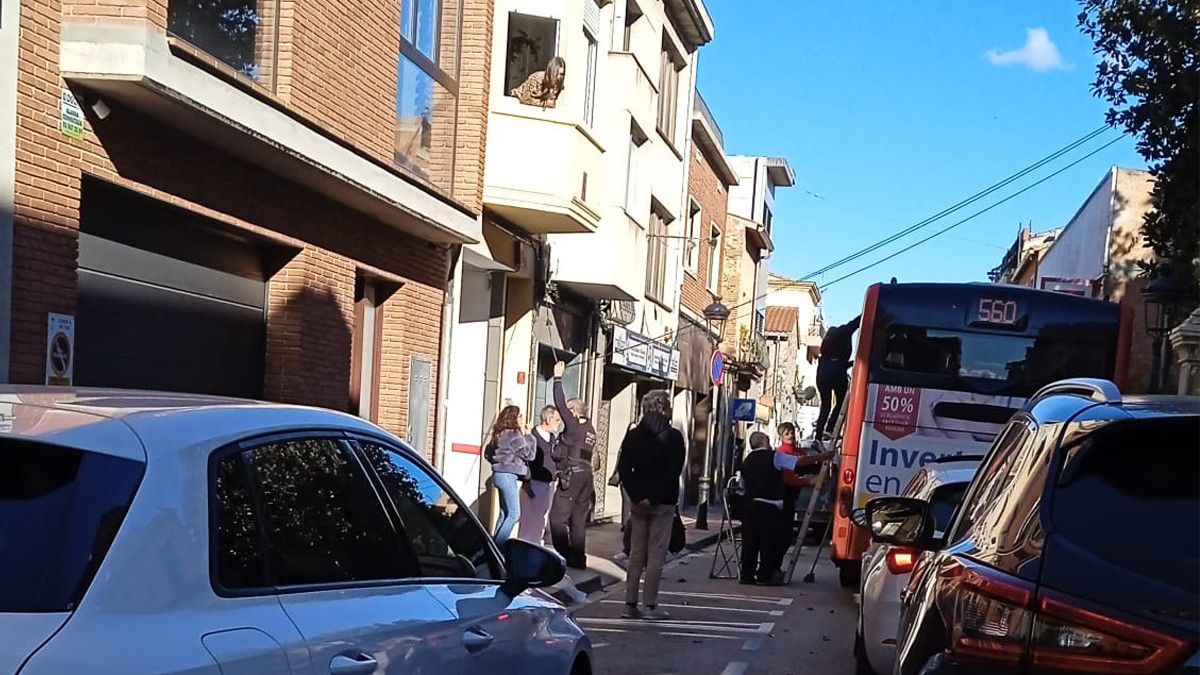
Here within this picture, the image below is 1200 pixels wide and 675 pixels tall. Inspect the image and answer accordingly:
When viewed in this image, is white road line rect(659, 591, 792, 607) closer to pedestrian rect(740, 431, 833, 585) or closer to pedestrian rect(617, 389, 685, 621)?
pedestrian rect(740, 431, 833, 585)

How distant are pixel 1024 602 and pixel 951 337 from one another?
11.1 m

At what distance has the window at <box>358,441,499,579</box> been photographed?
4371 millimetres

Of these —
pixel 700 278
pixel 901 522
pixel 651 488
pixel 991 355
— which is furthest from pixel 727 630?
pixel 700 278

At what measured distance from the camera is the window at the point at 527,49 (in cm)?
1756

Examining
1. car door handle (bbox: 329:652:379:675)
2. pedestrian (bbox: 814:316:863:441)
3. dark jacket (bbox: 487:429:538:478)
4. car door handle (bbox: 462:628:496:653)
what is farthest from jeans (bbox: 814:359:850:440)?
car door handle (bbox: 329:652:379:675)

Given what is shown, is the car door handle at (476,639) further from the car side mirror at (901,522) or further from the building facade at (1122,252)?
the building facade at (1122,252)

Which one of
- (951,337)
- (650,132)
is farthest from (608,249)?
(951,337)

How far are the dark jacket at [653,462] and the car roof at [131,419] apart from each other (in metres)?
8.12

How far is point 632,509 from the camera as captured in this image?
481 inches

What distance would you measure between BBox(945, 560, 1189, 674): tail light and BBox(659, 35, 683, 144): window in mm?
22986

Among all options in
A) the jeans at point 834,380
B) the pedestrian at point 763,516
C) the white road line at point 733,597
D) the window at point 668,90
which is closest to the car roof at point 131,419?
the white road line at point 733,597

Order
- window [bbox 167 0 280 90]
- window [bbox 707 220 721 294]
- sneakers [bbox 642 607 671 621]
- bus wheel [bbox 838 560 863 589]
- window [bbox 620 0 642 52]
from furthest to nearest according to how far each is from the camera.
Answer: window [bbox 707 220 721 294], window [bbox 620 0 642 52], bus wheel [bbox 838 560 863 589], sneakers [bbox 642 607 671 621], window [bbox 167 0 280 90]

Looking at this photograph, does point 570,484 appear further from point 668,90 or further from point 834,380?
point 668,90

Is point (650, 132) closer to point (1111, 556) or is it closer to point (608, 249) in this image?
point (608, 249)
